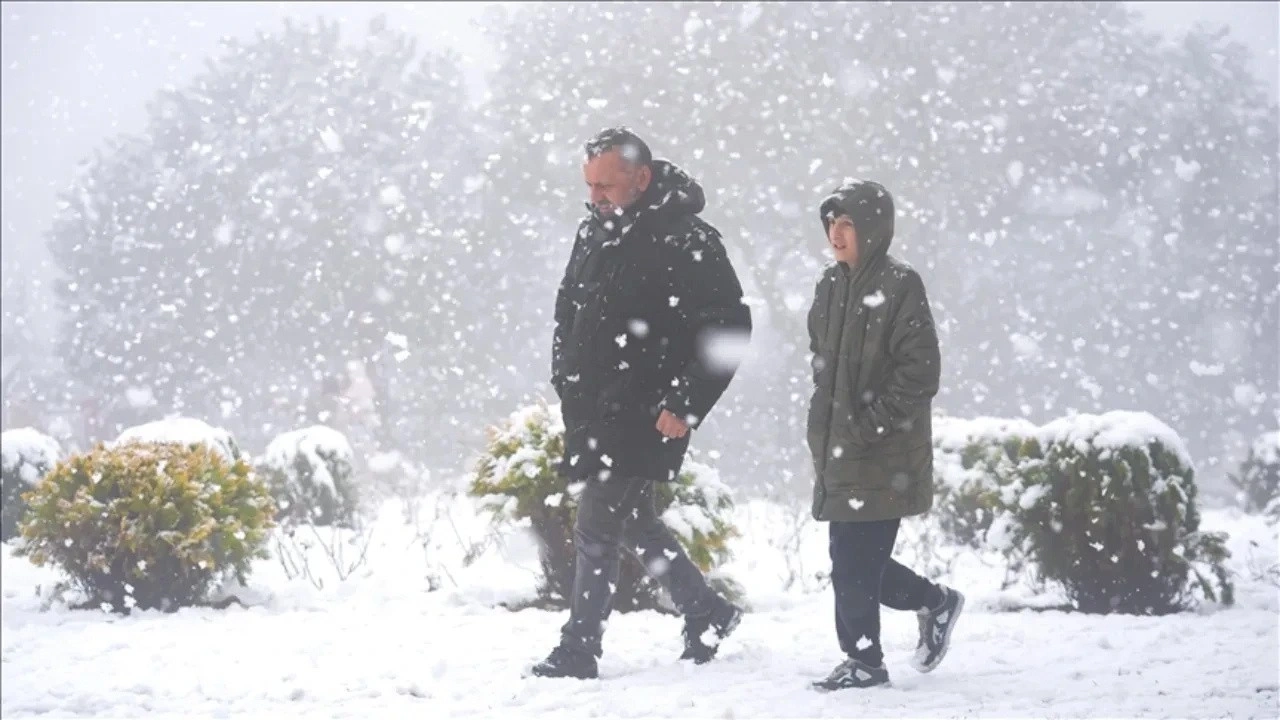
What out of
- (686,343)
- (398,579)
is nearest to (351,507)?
(398,579)

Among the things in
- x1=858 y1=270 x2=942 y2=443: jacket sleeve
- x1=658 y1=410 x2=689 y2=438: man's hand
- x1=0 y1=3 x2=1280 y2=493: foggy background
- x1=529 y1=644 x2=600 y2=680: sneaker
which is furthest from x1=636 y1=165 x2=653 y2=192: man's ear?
x1=0 y1=3 x2=1280 y2=493: foggy background

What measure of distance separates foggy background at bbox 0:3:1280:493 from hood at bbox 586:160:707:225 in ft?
65.8

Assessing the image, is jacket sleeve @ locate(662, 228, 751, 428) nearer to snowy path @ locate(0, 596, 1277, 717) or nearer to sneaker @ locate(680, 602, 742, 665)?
sneaker @ locate(680, 602, 742, 665)

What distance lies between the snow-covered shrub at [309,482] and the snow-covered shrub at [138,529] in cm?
423

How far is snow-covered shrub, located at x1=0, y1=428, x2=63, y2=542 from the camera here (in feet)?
36.6

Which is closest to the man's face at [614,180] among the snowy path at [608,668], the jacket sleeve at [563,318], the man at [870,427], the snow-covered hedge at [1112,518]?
the jacket sleeve at [563,318]

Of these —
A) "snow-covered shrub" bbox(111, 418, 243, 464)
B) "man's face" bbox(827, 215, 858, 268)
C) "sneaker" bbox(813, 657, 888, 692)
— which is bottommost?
"sneaker" bbox(813, 657, 888, 692)

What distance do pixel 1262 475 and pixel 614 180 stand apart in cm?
1127

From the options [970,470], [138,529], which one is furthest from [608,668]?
[970,470]

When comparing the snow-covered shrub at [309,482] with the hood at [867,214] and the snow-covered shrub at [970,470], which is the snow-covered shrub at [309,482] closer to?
the snow-covered shrub at [970,470]

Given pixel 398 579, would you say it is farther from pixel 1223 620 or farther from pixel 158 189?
pixel 158 189

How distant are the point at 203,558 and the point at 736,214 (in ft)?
67.8

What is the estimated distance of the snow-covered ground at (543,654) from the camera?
4.28 meters

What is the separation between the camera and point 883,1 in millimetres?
26203
